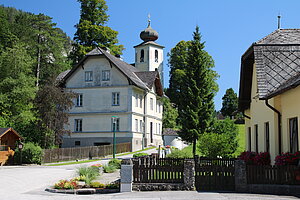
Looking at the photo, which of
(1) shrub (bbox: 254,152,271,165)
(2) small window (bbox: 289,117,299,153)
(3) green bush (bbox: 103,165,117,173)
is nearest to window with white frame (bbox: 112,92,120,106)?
(3) green bush (bbox: 103,165,117,173)

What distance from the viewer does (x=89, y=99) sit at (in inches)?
1740

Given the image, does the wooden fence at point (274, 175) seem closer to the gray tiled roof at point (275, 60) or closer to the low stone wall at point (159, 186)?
the low stone wall at point (159, 186)

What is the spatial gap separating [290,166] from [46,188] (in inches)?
369

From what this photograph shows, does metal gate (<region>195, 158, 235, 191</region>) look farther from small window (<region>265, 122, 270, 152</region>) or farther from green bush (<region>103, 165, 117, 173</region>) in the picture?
green bush (<region>103, 165, 117, 173</region>)

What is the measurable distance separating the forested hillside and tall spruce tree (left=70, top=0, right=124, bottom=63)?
291 cm

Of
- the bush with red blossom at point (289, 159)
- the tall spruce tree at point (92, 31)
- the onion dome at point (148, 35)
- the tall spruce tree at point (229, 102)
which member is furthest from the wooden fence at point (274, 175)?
the tall spruce tree at point (229, 102)

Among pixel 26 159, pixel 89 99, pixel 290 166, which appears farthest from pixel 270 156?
pixel 89 99

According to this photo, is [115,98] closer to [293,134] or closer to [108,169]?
[108,169]

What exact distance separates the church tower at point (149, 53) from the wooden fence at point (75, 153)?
92.9ft

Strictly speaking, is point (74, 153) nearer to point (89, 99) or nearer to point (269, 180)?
point (89, 99)

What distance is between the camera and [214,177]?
1384 centimetres

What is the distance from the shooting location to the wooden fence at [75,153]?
31516mm

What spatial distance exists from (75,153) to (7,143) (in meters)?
6.02

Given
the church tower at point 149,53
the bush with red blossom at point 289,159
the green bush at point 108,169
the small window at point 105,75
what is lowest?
the green bush at point 108,169
